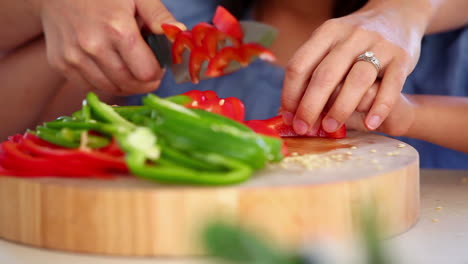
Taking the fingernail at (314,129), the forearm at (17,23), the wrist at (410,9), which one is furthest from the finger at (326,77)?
the forearm at (17,23)

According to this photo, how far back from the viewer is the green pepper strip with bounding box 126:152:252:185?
A: 0.77 m

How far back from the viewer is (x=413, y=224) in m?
0.98

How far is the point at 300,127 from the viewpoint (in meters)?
1.19

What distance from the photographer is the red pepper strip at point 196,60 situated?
114cm

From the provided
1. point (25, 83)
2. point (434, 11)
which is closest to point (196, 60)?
point (434, 11)

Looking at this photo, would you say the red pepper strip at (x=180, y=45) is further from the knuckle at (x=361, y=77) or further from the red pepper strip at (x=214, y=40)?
the knuckle at (x=361, y=77)

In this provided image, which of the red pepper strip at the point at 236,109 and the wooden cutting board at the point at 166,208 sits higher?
the red pepper strip at the point at 236,109

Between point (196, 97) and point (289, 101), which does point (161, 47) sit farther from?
point (289, 101)

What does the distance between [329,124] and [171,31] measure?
0.39m

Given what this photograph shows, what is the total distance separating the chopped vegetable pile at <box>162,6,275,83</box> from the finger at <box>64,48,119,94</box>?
0.90ft

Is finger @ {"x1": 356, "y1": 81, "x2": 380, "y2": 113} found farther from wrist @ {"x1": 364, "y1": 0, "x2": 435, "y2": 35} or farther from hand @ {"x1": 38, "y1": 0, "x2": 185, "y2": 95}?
hand @ {"x1": 38, "y1": 0, "x2": 185, "y2": 95}

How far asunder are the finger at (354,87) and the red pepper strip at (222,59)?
0.22 m

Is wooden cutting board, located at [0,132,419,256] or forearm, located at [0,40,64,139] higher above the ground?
forearm, located at [0,40,64,139]

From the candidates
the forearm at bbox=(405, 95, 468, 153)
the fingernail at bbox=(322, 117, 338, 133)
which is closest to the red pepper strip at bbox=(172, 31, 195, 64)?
the fingernail at bbox=(322, 117, 338, 133)
